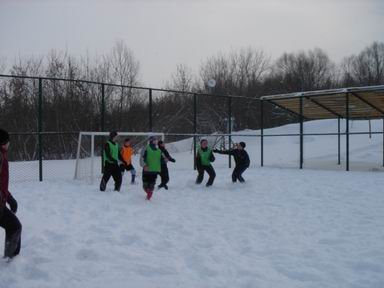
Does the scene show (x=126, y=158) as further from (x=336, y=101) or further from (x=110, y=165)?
(x=336, y=101)

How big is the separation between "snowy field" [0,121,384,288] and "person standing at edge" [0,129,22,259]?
0.17 metres

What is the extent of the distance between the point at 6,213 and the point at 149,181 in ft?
15.8

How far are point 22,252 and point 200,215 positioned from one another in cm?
347

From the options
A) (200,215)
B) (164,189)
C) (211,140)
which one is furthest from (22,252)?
(211,140)

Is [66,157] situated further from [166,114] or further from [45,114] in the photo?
[166,114]

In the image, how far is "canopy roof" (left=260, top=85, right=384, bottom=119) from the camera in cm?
1708

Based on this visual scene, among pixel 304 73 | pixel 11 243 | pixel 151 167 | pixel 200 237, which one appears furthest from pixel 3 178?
pixel 304 73

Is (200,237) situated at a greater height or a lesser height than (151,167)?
lesser

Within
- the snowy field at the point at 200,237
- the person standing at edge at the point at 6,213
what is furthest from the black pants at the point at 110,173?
the person standing at edge at the point at 6,213

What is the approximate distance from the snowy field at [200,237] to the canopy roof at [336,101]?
20.6ft

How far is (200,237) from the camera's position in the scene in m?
6.25

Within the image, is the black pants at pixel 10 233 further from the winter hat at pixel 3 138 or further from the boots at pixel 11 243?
the winter hat at pixel 3 138

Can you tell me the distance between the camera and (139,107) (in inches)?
668

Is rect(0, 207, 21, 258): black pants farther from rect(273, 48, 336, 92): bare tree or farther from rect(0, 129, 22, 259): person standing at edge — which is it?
rect(273, 48, 336, 92): bare tree
